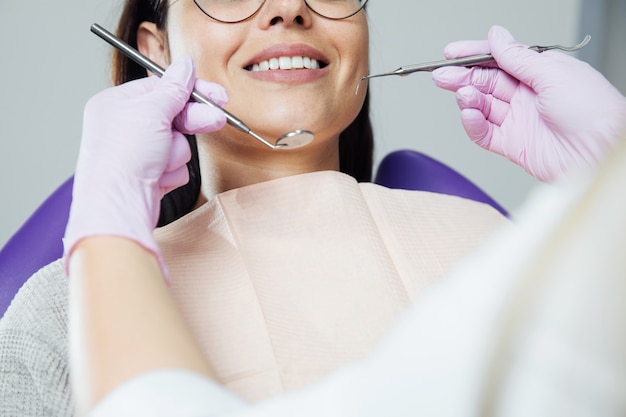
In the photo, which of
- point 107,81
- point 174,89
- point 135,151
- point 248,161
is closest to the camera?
point 135,151

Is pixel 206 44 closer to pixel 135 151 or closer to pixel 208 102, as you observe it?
pixel 208 102

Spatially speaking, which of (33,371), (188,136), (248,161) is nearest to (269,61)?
(248,161)

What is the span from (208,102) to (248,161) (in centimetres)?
25

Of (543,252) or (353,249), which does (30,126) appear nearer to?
(353,249)

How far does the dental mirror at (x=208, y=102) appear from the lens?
47.0 inches

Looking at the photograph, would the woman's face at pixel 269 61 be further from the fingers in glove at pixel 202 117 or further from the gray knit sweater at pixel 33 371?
the gray knit sweater at pixel 33 371

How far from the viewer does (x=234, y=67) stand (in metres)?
1.37

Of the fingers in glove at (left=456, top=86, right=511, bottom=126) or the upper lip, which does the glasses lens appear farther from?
the fingers in glove at (left=456, top=86, right=511, bottom=126)

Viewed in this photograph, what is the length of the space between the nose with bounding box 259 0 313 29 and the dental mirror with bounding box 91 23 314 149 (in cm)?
19

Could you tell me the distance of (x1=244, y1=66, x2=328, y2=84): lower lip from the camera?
1.36 m

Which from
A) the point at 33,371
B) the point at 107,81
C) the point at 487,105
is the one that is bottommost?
the point at 33,371

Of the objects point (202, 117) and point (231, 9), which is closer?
point (202, 117)

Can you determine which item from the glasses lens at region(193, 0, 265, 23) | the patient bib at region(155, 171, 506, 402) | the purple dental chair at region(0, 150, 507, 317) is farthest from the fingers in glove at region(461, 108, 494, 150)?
the glasses lens at region(193, 0, 265, 23)

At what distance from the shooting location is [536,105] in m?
1.34
